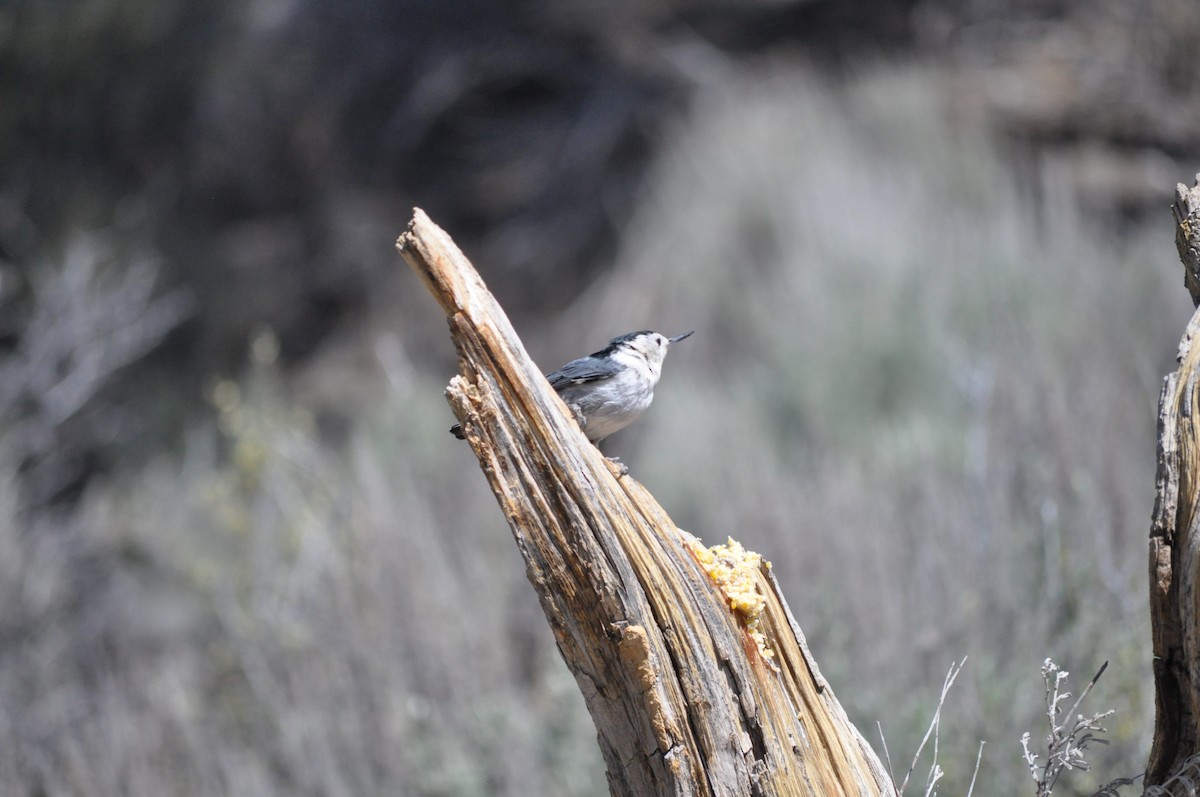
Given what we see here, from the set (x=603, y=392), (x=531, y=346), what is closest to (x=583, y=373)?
(x=603, y=392)

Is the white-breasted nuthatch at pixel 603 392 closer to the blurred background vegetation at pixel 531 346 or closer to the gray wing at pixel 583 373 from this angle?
the gray wing at pixel 583 373

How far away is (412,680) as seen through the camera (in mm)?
5227

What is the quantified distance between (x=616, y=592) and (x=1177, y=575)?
1.08 m

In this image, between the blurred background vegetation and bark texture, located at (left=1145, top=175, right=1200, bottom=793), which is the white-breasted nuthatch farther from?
the blurred background vegetation

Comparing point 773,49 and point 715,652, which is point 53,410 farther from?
point 773,49

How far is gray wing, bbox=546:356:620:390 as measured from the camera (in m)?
2.72

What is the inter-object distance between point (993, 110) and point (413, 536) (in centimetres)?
657

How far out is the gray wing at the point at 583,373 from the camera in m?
2.72

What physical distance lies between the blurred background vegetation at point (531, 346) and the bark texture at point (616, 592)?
1660 millimetres

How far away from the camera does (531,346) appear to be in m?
10.5

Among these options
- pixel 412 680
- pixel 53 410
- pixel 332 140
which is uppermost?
pixel 332 140

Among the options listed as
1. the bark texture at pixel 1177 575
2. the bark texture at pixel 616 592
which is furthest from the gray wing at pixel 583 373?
the bark texture at pixel 1177 575

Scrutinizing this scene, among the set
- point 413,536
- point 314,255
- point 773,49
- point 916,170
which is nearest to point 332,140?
point 314,255

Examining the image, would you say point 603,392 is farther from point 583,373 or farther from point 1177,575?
point 1177,575
